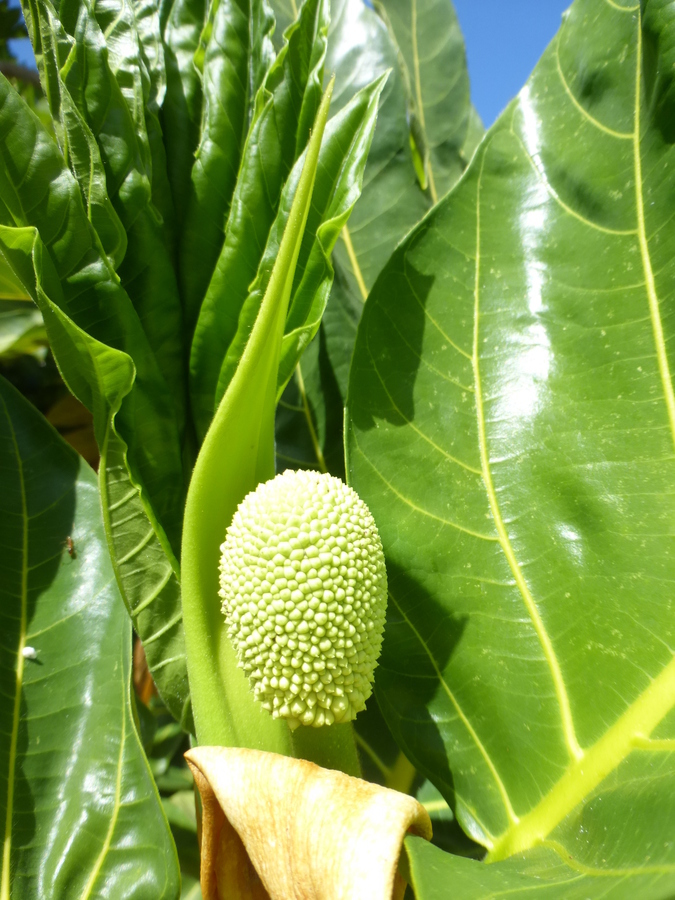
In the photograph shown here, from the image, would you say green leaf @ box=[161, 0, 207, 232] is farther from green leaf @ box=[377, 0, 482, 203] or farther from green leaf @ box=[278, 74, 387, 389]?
green leaf @ box=[377, 0, 482, 203]

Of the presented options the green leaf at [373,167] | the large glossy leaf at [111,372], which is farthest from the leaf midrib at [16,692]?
the green leaf at [373,167]

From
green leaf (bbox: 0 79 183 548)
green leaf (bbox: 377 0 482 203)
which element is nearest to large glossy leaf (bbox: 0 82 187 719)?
green leaf (bbox: 0 79 183 548)

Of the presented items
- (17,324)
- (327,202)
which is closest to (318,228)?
(327,202)

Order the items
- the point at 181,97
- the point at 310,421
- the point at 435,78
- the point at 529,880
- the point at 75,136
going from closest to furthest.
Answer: the point at 529,880 → the point at 75,136 → the point at 181,97 → the point at 310,421 → the point at 435,78

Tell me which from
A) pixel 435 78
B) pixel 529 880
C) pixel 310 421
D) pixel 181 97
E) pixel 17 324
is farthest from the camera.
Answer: pixel 17 324

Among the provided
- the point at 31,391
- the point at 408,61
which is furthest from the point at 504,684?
the point at 31,391

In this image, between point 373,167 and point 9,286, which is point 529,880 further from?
point 9,286

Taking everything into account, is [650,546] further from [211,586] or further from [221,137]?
[221,137]
